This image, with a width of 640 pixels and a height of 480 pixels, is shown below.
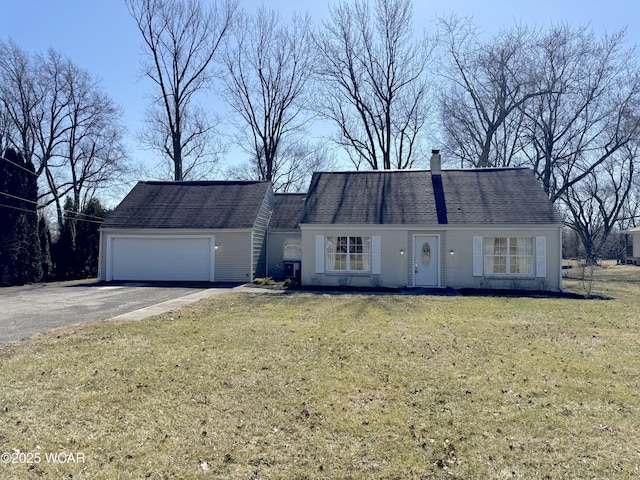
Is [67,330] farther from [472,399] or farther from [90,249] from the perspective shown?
[90,249]

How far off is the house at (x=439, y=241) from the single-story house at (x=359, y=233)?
4 cm

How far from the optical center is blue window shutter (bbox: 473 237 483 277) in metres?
14.9

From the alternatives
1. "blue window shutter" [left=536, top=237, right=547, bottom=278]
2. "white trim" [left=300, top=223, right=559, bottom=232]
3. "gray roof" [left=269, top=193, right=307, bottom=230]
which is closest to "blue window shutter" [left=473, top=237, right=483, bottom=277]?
"white trim" [left=300, top=223, right=559, bottom=232]

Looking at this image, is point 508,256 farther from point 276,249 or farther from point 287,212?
point 287,212

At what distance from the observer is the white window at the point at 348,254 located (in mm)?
15578

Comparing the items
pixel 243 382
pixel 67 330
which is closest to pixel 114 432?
pixel 243 382

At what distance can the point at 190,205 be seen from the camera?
1936 centimetres

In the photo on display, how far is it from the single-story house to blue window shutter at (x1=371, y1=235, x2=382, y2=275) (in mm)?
37

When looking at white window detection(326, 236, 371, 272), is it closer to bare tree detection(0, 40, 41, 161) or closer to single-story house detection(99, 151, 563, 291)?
single-story house detection(99, 151, 563, 291)

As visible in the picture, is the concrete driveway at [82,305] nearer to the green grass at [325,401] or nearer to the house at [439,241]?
the green grass at [325,401]

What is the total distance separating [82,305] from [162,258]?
23.3 ft

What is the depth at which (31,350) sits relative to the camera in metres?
6.08

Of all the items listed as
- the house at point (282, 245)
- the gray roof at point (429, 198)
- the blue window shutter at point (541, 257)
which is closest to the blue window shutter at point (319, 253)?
the gray roof at point (429, 198)

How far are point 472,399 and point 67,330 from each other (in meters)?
6.88
